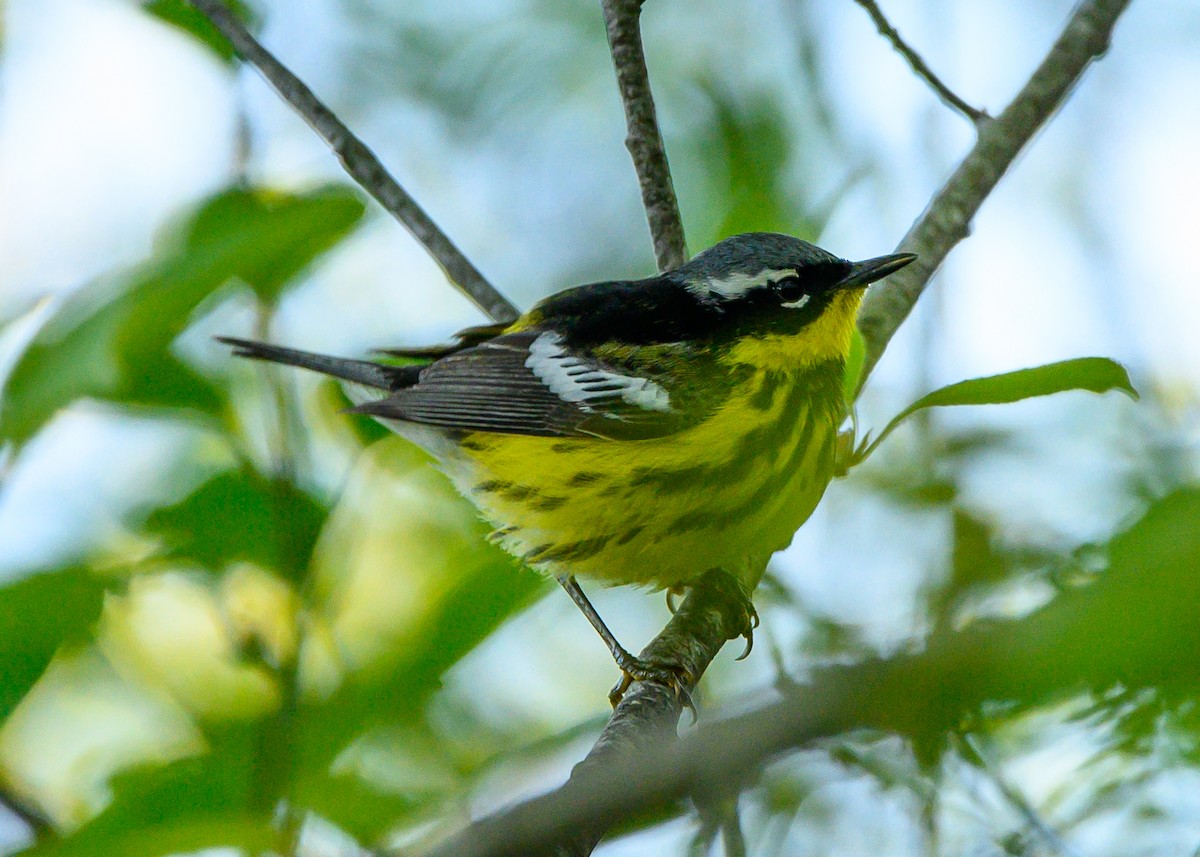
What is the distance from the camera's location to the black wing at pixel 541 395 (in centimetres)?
277

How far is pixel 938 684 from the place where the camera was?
28.7 inches

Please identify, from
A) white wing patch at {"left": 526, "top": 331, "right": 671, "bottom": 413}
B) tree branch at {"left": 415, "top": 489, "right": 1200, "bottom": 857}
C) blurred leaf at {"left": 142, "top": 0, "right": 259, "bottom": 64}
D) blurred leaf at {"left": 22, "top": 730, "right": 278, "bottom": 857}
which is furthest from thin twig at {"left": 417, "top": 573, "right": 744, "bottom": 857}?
blurred leaf at {"left": 142, "top": 0, "right": 259, "bottom": 64}

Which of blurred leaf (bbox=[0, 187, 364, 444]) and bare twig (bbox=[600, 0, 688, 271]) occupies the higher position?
bare twig (bbox=[600, 0, 688, 271])

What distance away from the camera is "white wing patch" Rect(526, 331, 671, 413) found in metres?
2.79

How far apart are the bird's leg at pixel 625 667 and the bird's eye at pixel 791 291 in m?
0.84

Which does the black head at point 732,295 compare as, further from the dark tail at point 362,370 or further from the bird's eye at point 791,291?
the dark tail at point 362,370

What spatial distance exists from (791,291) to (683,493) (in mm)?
568

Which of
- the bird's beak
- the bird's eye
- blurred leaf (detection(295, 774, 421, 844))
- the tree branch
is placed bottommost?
the tree branch

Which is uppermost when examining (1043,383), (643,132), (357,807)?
(643,132)

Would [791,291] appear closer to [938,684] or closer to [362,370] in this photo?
[362,370]

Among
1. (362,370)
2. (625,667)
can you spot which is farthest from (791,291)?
(362,370)

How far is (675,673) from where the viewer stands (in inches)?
93.6

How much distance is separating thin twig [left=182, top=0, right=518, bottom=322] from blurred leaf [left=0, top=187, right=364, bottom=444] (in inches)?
41.1

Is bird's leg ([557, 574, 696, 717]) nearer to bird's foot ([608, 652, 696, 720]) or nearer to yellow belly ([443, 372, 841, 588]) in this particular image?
bird's foot ([608, 652, 696, 720])
